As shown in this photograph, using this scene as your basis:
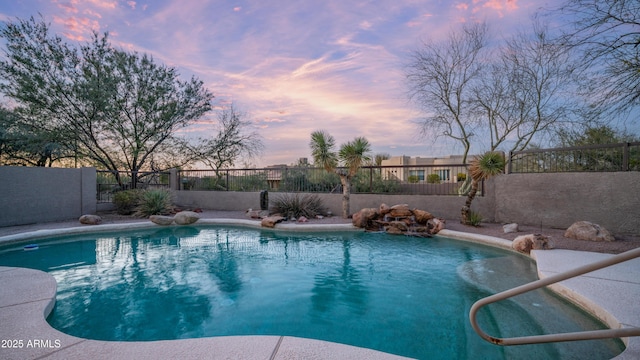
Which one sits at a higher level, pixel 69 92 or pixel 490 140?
pixel 69 92

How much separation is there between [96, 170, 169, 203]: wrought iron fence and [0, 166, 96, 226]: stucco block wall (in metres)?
0.97

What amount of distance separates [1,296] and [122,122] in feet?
41.0

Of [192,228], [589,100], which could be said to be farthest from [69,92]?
[589,100]

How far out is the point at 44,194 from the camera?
32.3 ft

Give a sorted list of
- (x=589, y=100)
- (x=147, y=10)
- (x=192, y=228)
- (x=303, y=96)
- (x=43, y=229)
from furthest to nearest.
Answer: (x=303, y=96)
(x=192, y=228)
(x=147, y=10)
(x=43, y=229)
(x=589, y=100)

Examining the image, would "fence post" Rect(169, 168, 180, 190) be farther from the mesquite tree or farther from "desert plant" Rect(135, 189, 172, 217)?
"desert plant" Rect(135, 189, 172, 217)

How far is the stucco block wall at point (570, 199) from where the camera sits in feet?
22.1

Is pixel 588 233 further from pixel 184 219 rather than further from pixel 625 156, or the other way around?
pixel 184 219

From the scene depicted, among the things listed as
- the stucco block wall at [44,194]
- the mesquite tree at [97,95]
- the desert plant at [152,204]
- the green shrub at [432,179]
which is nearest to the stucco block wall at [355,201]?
the green shrub at [432,179]

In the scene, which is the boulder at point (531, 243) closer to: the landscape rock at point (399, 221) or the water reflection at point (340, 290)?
the landscape rock at point (399, 221)

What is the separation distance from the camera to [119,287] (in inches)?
173

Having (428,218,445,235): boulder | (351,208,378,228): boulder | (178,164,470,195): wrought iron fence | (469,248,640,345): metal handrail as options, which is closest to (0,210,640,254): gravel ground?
(428,218,445,235): boulder

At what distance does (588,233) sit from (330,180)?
802 cm

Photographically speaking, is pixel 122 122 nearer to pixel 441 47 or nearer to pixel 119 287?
pixel 119 287
